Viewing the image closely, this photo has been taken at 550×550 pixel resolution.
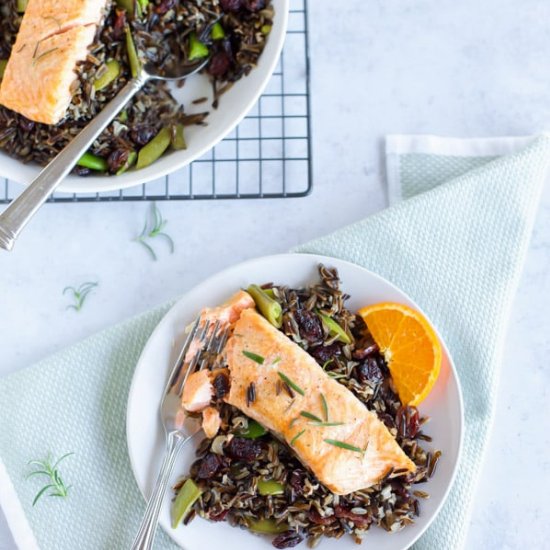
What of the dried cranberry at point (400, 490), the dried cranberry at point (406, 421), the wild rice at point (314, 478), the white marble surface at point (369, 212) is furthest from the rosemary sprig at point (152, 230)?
the dried cranberry at point (400, 490)

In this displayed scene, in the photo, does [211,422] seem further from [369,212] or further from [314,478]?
[369,212]

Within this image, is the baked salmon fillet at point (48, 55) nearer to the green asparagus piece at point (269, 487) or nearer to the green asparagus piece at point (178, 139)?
the green asparagus piece at point (178, 139)

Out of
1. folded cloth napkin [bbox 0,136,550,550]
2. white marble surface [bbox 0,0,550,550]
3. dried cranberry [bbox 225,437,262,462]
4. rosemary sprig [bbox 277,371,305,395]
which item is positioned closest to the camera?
rosemary sprig [bbox 277,371,305,395]

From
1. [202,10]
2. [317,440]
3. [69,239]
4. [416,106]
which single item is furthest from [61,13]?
[317,440]

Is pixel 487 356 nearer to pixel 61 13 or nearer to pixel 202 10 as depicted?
pixel 202 10

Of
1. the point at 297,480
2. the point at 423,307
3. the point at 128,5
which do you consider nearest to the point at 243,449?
the point at 297,480

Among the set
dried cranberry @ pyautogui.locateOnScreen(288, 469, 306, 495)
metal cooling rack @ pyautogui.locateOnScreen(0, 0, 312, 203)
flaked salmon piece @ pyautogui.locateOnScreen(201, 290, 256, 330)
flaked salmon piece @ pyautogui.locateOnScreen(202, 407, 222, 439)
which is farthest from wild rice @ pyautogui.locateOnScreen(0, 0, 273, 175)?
dried cranberry @ pyautogui.locateOnScreen(288, 469, 306, 495)

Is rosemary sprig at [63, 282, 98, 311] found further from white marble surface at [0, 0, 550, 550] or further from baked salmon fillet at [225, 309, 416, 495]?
baked salmon fillet at [225, 309, 416, 495]
